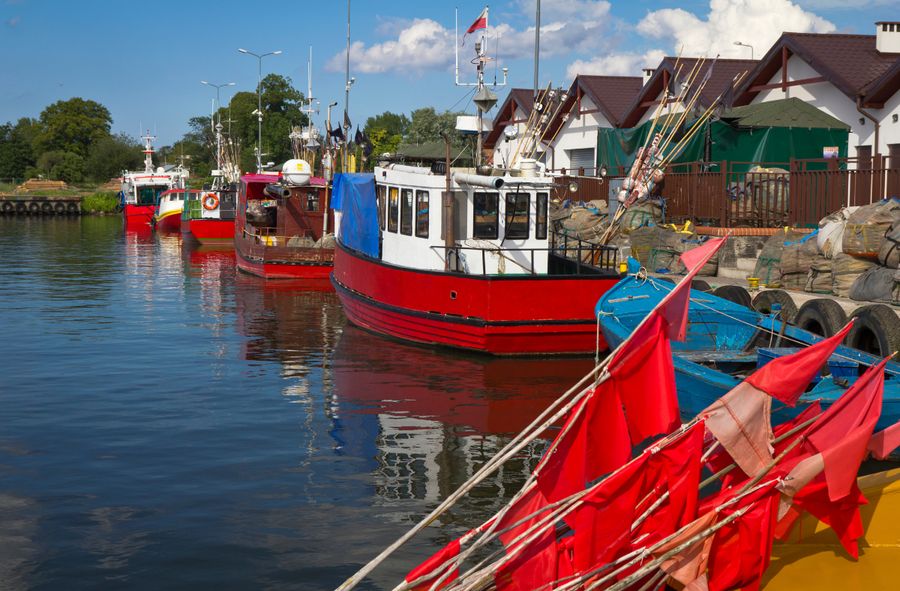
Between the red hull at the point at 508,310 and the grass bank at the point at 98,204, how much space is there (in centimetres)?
7257

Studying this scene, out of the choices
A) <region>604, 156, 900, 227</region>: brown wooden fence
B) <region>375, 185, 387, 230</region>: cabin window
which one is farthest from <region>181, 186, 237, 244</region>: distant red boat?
<region>375, 185, 387, 230</region>: cabin window

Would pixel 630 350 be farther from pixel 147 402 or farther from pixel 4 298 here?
pixel 4 298

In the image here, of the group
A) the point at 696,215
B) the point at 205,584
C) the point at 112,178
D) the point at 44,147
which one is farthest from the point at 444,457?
the point at 44,147

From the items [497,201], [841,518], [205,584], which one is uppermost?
[497,201]

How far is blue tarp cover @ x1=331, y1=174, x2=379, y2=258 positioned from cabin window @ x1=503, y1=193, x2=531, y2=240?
2.92 metres

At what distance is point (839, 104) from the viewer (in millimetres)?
28516

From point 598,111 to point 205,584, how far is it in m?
36.8

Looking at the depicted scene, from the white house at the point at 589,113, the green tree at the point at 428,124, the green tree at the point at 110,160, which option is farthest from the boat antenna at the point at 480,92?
the green tree at the point at 110,160

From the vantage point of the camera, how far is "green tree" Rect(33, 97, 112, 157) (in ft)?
376

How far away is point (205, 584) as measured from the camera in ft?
25.2

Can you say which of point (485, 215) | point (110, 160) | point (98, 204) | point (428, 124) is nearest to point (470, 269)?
point (485, 215)

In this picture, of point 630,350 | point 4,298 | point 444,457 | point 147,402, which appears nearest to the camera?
point 630,350

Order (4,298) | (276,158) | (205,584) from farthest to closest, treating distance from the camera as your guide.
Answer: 1. (276,158)
2. (4,298)
3. (205,584)

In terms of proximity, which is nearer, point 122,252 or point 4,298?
point 4,298
